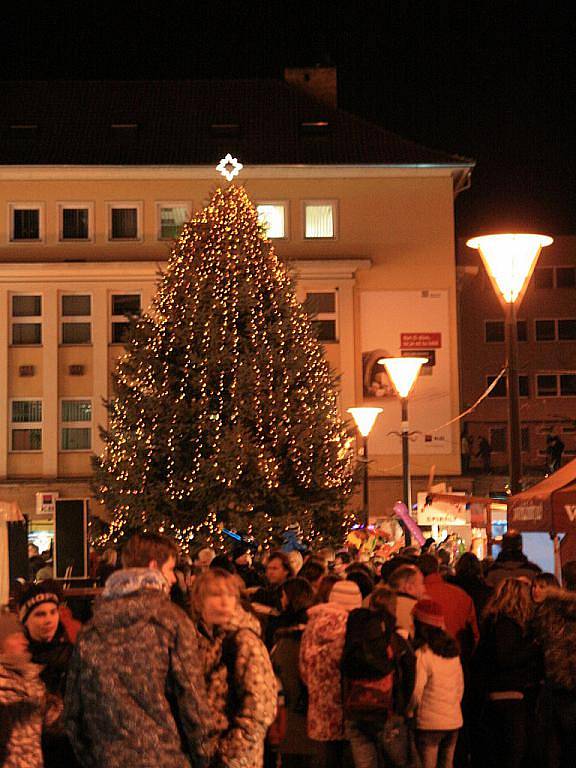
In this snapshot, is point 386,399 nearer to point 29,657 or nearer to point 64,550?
point 64,550

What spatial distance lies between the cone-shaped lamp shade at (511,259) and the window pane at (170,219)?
127ft

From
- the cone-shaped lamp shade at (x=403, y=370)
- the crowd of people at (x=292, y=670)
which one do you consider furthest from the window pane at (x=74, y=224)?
the crowd of people at (x=292, y=670)

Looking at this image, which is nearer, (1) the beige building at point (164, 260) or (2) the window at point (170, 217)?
(1) the beige building at point (164, 260)

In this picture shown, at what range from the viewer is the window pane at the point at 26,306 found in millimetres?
52625

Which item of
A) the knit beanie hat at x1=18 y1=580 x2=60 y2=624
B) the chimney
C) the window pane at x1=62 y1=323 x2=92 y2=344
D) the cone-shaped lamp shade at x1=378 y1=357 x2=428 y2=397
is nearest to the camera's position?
the knit beanie hat at x1=18 y1=580 x2=60 y2=624

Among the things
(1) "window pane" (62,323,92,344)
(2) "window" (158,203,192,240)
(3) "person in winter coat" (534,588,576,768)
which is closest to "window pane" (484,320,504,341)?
(2) "window" (158,203,192,240)

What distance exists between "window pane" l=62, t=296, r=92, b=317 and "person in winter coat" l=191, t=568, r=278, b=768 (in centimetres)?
4628

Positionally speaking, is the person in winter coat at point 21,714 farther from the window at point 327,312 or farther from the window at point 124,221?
the window at point 124,221

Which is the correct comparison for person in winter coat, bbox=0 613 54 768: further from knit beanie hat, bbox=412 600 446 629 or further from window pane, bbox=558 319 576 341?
window pane, bbox=558 319 576 341

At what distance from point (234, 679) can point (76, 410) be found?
46571mm

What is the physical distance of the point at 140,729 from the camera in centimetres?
586

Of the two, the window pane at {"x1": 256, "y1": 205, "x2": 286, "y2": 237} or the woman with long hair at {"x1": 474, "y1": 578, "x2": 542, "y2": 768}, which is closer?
the woman with long hair at {"x1": 474, "y1": 578, "x2": 542, "y2": 768}

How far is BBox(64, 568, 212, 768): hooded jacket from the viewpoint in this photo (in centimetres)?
587

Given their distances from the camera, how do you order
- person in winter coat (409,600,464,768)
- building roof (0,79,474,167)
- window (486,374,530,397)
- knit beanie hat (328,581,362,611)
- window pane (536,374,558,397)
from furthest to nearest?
window pane (536,374,558,397) → window (486,374,530,397) → building roof (0,79,474,167) → person in winter coat (409,600,464,768) → knit beanie hat (328,581,362,611)
